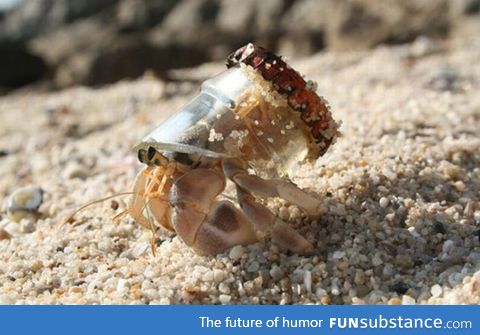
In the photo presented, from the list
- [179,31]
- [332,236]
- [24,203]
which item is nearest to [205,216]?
[332,236]

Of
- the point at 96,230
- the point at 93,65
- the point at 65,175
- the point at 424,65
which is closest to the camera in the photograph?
the point at 96,230

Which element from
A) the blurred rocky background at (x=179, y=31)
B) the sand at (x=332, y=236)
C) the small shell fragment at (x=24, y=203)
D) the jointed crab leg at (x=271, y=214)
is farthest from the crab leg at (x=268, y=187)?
the blurred rocky background at (x=179, y=31)

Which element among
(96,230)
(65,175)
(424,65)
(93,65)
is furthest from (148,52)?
(96,230)

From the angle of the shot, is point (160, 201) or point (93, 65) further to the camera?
point (93, 65)

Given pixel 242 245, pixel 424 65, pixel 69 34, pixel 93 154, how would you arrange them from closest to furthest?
pixel 242 245, pixel 93 154, pixel 424 65, pixel 69 34

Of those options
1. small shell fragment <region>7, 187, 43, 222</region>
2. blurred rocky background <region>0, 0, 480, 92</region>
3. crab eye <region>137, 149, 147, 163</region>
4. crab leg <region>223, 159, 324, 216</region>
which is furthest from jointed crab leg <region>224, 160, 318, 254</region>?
blurred rocky background <region>0, 0, 480, 92</region>

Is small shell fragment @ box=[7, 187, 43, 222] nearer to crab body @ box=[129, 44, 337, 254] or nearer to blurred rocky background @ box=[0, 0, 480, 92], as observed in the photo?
crab body @ box=[129, 44, 337, 254]
